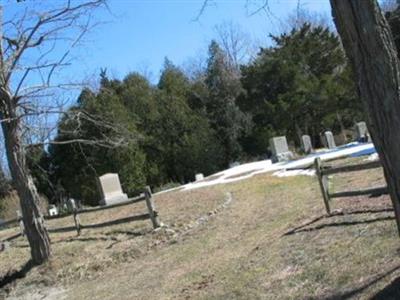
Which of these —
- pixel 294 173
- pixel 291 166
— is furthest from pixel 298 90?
pixel 294 173

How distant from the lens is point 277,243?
10.2 meters

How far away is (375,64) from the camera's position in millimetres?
5426

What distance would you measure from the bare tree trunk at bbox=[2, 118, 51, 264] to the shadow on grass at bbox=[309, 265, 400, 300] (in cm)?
958

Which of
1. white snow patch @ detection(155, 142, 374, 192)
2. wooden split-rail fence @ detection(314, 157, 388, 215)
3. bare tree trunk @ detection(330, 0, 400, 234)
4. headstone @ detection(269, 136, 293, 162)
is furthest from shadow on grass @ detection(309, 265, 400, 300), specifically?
headstone @ detection(269, 136, 293, 162)

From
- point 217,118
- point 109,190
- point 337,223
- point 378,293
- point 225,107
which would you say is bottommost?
point 378,293

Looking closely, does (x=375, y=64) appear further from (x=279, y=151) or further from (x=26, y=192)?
(x=279, y=151)

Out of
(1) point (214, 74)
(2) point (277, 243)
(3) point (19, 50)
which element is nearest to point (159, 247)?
(2) point (277, 243)

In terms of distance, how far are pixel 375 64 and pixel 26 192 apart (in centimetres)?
1121

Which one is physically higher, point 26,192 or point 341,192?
point 26,192

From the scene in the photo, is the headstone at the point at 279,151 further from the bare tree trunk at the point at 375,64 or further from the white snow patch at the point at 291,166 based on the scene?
the bare tree trunk at the point at 375,64

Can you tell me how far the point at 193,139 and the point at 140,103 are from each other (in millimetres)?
5570

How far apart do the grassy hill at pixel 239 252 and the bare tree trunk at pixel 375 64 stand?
165 cm

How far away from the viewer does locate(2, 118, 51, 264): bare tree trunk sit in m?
14.6

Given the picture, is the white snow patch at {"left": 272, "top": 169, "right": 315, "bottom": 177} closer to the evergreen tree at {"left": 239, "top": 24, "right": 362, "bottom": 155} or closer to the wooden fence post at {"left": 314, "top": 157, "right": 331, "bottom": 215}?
the wooden fence post at {"left": 314, "top": 157, "right": 331, "bottom": 215}
